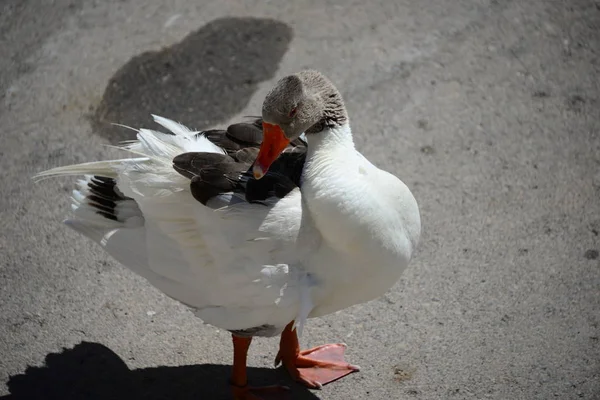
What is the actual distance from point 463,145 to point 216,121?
69.1 inches

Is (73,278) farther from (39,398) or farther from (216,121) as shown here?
(216,121)

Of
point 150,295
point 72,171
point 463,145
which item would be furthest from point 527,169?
point 72,171

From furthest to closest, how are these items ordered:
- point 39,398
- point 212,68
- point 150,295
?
point 212,68, point 150,295, point 39,398

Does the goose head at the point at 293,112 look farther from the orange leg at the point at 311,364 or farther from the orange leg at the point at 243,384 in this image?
the orange leg at the point at 311,364

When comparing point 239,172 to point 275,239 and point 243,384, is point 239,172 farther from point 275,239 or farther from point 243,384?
point 243,384

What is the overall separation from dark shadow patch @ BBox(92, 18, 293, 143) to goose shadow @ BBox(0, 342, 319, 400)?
177 cm

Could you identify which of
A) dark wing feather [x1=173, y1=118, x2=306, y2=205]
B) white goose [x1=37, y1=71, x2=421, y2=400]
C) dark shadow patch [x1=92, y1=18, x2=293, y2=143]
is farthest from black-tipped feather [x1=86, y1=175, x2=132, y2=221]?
dark shadow patch [x1=92, y1=18, x2=293, y2=143]

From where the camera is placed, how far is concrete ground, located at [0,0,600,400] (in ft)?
12.1

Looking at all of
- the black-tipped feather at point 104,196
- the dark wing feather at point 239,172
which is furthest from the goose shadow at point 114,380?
the dark wing feather at point 239,172

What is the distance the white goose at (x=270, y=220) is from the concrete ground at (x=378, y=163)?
0.64m

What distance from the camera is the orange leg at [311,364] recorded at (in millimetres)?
3678

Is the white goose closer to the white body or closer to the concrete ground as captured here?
the white body

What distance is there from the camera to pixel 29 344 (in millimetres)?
3787

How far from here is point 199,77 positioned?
536 centimetres
